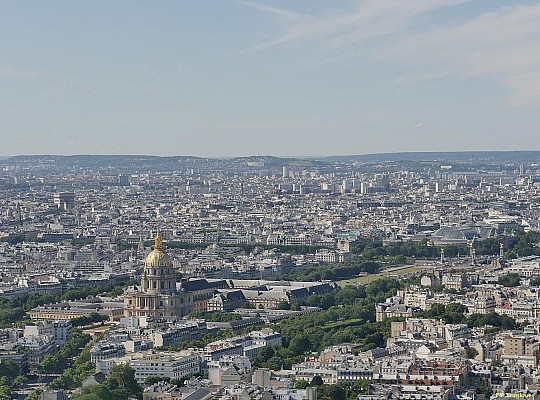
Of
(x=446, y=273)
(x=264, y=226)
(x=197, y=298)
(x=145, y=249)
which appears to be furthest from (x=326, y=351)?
(x=264, y=226)

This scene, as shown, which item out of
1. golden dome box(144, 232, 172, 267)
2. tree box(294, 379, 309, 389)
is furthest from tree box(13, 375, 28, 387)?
golden dome box(144, 232, 172, 267)

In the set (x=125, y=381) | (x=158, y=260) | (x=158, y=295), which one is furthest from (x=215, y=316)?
(x=125, y=381)

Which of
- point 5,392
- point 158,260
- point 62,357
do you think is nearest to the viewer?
point 5,392

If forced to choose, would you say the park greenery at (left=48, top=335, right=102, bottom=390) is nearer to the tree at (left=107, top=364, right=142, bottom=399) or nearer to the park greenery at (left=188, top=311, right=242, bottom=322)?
the tree at (left=107, top=364, right=142, bottom=399)

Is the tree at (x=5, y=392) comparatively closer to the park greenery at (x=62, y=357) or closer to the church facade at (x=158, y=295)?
the park greenery at (x=62, y=357)

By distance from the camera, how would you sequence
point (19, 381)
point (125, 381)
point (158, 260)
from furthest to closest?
point (158, 260) → point (19, 381) → point (125, 381)

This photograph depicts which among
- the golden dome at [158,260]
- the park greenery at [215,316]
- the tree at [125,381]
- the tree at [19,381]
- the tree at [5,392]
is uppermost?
the golden dome at [158,260]

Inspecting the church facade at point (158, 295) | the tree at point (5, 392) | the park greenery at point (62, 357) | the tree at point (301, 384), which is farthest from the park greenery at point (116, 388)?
the church facade at point (158, 295)

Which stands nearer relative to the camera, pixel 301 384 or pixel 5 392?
pixel 301 384

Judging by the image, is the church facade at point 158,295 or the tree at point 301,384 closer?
the tree at point 301,384

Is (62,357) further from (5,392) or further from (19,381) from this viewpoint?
(5,392)
